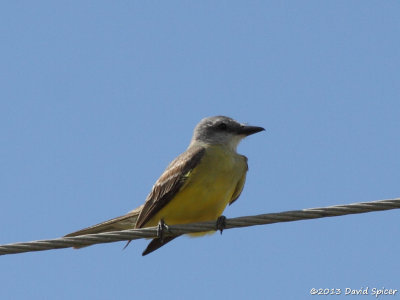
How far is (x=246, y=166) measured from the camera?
863cm

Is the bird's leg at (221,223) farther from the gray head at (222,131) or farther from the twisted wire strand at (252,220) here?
the gray head at (222,131)

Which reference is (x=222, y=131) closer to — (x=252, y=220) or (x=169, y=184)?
(x=169, y=184)

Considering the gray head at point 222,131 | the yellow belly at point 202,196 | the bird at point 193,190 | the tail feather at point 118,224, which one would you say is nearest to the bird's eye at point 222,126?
the gray head at point 222,131

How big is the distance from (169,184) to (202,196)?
405mm

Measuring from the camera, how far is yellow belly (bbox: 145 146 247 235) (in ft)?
26.1

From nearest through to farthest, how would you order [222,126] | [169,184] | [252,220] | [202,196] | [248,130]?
[252,220] → [202,196] → [169,184] → [248,130] → [222,126]

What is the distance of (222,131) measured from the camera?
9148 millimetres

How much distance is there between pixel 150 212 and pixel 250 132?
1757mm

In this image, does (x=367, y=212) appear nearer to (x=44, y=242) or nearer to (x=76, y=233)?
(x=44, y=242)

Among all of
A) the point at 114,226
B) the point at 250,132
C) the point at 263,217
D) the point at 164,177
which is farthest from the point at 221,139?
the point at 263,217

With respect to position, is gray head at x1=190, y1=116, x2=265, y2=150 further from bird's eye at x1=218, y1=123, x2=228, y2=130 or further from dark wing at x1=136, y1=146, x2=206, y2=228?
dark wing at x1=136, y1=146, x2=206, y2=228

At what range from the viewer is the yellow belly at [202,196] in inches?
313

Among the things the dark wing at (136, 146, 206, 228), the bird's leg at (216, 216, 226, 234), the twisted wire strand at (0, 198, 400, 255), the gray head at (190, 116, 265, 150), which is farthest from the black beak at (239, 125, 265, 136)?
the twisted wire strand at (0, 198, 400, 255)

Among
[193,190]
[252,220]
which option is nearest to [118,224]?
[193,190]
